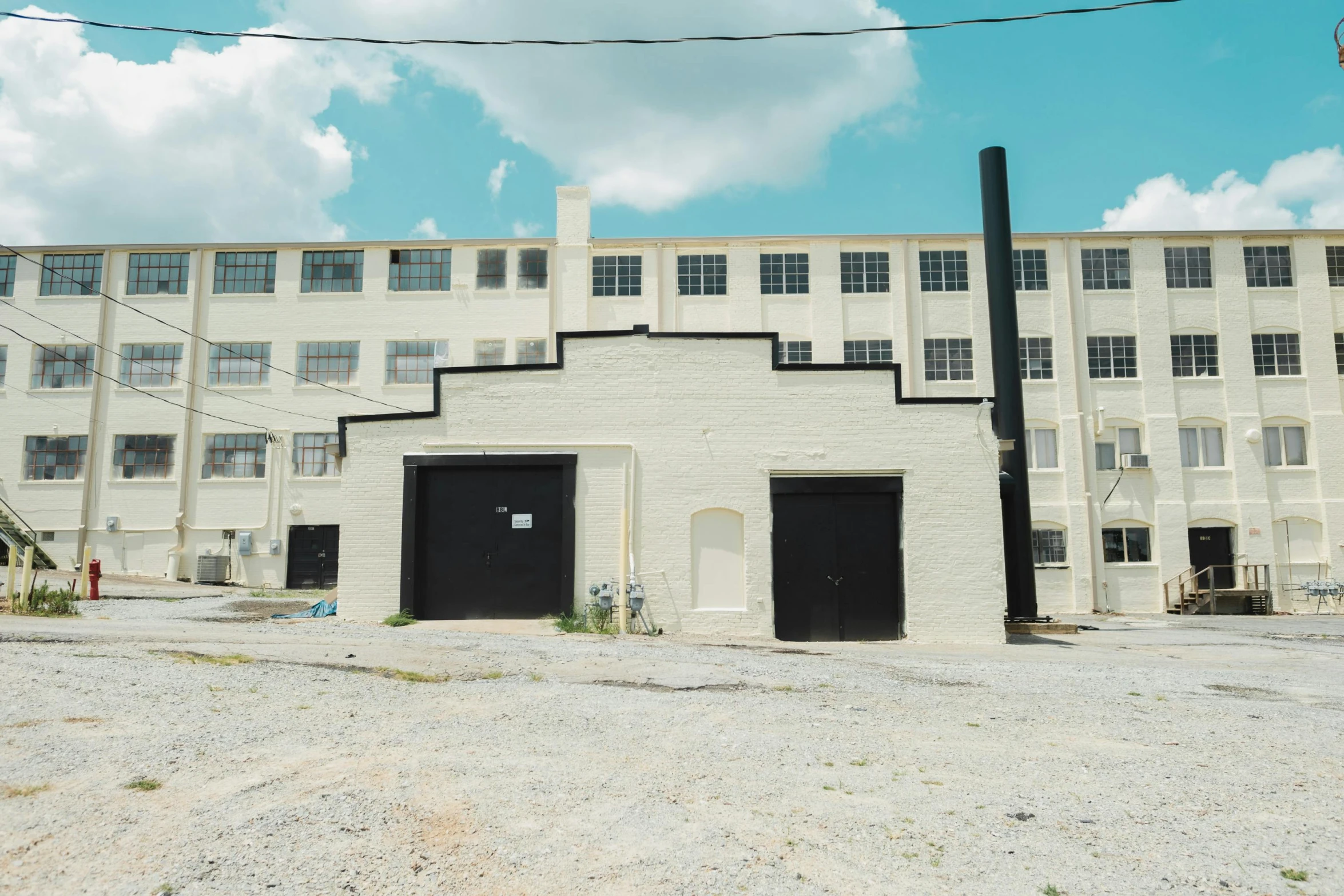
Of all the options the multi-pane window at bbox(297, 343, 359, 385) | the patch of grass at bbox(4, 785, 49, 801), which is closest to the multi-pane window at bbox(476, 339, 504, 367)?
the multi-pane window at bbox(297, 343, 359, 385)

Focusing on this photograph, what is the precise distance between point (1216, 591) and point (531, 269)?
79.5 ft

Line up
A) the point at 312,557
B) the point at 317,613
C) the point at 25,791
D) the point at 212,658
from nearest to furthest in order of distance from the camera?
the point at 25,791 → the point at 212,658 → the point at 317,613 → the point at 312,557

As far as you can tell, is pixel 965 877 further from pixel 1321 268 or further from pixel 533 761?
pixel 1321 268

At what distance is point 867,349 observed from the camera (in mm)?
30016

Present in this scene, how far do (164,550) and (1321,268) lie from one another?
40.4 meters

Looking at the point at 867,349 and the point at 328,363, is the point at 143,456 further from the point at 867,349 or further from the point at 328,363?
the point at 867,349

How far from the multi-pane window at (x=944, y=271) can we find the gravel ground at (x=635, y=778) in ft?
70.0

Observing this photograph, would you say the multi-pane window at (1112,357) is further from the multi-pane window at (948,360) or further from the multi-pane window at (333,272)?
the multi-pane window at (333,272)

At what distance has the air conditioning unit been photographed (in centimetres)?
2878

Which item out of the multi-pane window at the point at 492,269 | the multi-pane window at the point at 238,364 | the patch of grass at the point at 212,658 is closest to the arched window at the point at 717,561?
the patch of grass at the point at 212,658

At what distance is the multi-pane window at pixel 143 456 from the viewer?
29984 mm

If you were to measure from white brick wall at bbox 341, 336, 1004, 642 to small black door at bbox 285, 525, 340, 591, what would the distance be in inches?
574

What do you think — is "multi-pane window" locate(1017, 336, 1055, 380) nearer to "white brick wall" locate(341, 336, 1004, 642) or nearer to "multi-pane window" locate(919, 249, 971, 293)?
"multi-pane window" locate(919, 249, 971, 293)

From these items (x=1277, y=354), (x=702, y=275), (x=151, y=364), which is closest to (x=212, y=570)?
(x=151, y=364)
